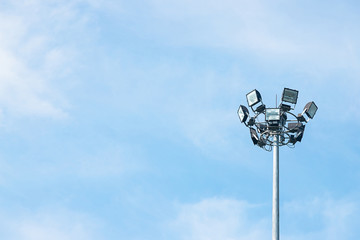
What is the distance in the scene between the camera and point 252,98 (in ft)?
145

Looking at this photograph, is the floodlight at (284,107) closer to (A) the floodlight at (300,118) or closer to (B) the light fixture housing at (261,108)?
(A) the floodlight at (300,118)

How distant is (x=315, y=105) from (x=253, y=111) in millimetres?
3524

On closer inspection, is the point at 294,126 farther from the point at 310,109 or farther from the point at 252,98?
the point at 252,98

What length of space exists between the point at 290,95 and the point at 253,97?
2.04 m

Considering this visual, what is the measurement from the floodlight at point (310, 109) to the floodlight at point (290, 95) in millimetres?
771

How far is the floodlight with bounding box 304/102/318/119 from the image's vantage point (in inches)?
1732

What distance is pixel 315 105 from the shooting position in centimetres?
4459

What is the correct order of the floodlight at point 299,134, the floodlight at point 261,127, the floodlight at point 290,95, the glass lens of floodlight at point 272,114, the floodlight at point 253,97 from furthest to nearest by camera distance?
the floodlight at point 253,97 < the floodlight at point 290,95 < the floodlight at point 299,134 < the floodlight at point 261,127 < the glass lens of floodlight at point 272,114

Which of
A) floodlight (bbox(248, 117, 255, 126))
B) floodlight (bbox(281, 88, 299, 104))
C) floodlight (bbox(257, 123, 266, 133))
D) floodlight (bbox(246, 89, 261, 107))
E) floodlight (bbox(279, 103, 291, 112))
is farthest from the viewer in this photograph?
floodlight (bbox(246, 89, 261, 107))

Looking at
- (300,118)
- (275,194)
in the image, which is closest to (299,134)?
(300,118)

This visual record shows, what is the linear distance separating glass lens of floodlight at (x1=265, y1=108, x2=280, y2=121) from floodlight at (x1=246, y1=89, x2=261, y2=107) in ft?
3.81

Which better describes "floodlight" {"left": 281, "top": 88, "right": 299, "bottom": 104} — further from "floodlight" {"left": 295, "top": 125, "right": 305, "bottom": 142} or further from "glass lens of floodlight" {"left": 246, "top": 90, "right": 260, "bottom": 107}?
"floodlight" {"left": 295, "top": 125, "right": 305, "bottom": 142}

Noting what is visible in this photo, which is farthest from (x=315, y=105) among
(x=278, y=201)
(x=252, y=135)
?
(x=278, y=201)

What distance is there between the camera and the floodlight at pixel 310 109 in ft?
144
